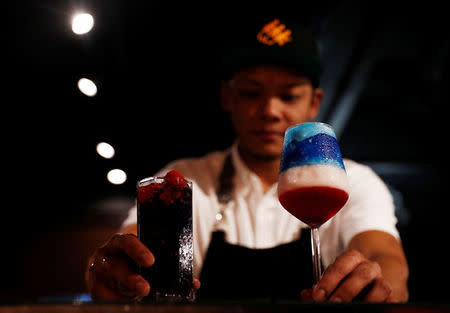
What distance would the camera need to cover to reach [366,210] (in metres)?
2.13

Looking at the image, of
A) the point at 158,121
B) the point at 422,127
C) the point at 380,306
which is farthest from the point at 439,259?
the point at 380,306

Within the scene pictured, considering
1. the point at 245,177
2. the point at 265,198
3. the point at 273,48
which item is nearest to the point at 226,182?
the point at 245,177

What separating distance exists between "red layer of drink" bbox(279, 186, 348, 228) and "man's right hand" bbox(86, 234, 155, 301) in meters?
0.47

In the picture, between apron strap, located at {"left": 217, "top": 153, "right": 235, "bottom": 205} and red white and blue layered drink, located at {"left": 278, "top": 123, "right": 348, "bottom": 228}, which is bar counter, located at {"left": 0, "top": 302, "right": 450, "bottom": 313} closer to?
red white and blue layered drink, located at {"left": 278, "top": 123, "right": 348, "bottom": 228}

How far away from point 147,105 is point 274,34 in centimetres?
201

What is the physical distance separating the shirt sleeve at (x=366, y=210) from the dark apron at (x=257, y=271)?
22 cm

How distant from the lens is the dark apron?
2.17m

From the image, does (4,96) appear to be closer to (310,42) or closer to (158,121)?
(158,121)

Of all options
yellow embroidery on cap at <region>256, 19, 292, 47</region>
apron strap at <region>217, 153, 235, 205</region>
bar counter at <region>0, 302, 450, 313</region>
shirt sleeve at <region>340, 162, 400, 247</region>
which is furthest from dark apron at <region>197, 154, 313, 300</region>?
bar counter at <region>0, 302, 450, 313</region>

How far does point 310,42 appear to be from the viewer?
2.46 meters

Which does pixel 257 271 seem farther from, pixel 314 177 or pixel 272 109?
Result: pixel 314 177

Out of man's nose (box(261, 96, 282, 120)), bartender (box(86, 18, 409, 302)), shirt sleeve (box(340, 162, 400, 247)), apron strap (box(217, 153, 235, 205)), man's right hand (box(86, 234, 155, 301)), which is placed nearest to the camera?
man's right hand (box(86, 234, 155, 301))

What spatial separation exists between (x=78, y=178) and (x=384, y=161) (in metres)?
4.17

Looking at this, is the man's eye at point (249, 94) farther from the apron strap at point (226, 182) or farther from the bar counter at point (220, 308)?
the bar counter at point (220, 308)
